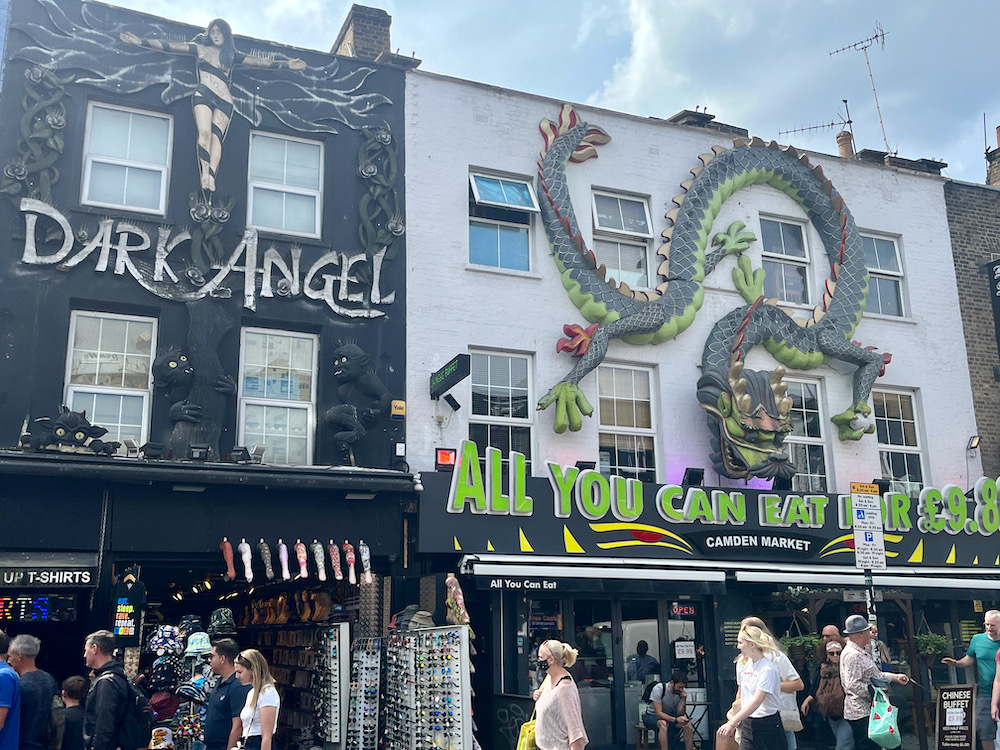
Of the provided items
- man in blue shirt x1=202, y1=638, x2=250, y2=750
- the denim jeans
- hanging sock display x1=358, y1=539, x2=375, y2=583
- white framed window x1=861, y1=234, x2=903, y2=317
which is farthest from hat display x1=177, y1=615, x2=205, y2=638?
white framed window x1=861, y1=234, x2=903, y2=317

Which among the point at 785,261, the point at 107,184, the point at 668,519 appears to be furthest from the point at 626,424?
the point at 107,184

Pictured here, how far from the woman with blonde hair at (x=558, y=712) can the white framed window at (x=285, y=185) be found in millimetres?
7887

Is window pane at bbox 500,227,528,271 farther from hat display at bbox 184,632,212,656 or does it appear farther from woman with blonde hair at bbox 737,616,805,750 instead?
woman with blonde hair at bbox 737,616,805,750

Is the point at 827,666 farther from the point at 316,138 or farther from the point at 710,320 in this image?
the point at 316,138

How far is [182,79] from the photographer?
1384cm

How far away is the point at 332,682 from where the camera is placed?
12.6m

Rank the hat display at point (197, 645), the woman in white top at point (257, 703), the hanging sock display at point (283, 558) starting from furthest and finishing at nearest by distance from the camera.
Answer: the hanging sock display at point (283, 558) < the hat display at point (197, 645) < the woman in white top at point (257, 703)

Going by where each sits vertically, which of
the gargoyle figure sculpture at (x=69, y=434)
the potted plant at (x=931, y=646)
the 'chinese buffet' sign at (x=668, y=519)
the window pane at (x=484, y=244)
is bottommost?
the potted plant at (x=931, y=646)

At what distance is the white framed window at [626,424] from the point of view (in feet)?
50.2

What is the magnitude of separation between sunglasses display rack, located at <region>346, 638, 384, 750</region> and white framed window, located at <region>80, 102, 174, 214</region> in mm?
6395

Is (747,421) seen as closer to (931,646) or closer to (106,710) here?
(931,646)

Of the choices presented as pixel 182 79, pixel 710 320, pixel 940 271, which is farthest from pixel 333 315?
pixel 940 271

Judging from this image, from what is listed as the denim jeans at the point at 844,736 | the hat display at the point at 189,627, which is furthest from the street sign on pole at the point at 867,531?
the hat display at the point at 189,627

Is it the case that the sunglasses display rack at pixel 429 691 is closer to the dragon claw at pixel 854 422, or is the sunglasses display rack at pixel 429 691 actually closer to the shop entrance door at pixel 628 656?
the shop entrance door at pixel 628 656
